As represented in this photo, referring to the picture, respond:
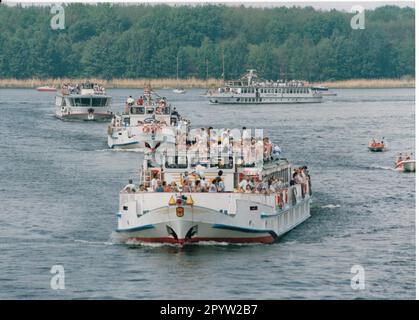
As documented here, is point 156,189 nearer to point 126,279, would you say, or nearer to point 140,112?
point 126,279

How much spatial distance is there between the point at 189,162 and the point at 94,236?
6.01m

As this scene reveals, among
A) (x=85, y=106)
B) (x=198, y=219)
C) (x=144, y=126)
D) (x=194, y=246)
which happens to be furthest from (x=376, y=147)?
(x=198, y=219)

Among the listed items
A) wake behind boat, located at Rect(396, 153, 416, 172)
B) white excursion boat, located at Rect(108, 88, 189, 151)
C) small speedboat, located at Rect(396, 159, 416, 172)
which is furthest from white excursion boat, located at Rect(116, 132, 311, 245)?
white excursion boat, located at Rect(108, 88, 189, 151)

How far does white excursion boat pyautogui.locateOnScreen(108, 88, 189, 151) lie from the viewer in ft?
389

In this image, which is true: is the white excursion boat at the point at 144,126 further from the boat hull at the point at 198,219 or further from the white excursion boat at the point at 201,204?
the boat hull at the point at 198,219

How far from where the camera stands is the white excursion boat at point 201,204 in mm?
61844

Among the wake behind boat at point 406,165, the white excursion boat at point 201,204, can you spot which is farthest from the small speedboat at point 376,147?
the white excursion boat at point 201,204

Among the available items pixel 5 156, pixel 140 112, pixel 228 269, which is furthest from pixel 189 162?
pixel 140 112

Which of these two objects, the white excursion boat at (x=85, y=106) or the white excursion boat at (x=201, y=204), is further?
the white excursion boat at (x=85, y=106)

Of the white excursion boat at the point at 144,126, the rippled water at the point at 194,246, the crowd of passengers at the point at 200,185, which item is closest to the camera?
the rippled water at the point at 194,246

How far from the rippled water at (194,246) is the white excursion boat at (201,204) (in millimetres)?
695

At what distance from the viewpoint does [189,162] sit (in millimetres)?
65625

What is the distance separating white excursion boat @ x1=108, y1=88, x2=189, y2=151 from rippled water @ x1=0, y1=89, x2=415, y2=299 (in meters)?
3.32

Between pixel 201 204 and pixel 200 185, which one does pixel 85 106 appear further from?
pixel 201 204
